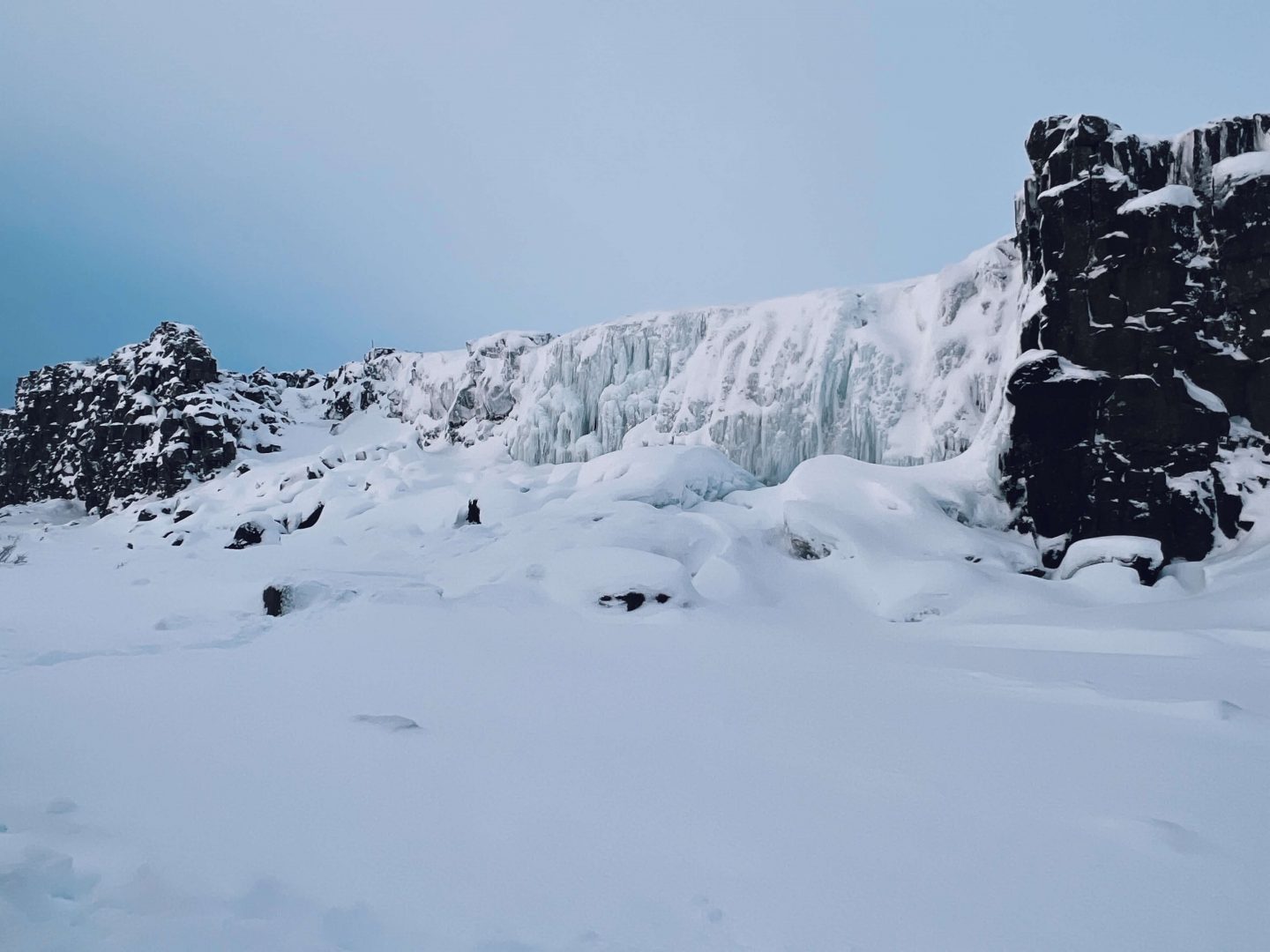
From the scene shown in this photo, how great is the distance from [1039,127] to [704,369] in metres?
13.7

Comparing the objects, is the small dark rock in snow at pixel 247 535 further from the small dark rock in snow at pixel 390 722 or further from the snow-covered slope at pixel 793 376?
the small dark rock in snow at pixel 390 722

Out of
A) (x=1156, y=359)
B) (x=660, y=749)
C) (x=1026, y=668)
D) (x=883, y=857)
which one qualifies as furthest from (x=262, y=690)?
(x=1156, y=359)

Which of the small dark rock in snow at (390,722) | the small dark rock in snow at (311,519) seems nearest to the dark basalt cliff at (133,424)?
the small dark rock in snow at (311,519)

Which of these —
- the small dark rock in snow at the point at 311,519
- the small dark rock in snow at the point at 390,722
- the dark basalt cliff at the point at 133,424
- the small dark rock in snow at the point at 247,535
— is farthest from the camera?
the dark basalt cliff at the point at 133,424

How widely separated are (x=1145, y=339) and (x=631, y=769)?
15.8 metres

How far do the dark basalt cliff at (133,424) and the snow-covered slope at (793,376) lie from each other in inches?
784

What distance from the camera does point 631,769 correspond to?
159 inches

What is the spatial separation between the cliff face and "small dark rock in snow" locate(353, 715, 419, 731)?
1482cm

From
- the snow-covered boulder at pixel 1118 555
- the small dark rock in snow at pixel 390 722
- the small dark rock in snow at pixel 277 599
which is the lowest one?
the snow-covered boulder at pixel 1118 555

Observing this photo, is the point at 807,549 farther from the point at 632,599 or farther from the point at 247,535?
the point at 247,535

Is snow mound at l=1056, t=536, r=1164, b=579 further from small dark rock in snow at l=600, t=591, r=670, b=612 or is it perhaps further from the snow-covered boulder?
small dark rock in snow at l=600, t=591, r=670, b=612

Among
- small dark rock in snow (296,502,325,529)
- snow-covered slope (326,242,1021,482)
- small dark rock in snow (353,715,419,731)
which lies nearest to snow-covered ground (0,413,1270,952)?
small dark rock in snow (353,715,419,731)

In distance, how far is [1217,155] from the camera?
46.8 ft

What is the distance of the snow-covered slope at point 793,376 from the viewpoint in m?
20.8
